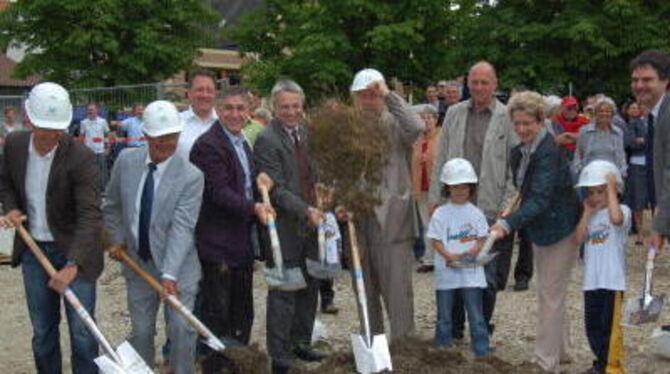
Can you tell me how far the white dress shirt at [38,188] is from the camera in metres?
5.40

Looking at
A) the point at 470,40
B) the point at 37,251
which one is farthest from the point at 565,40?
the point at 37,251

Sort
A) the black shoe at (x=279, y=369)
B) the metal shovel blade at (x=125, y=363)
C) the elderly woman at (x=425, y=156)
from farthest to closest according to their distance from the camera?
the elderly woman at (x=425, y=156)
the black shoe at (x=279, y=369)
the metal shovel blade at (x=125, y=363)

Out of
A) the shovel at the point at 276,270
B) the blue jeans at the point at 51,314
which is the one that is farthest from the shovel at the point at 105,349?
the shovel at the point at 276,270

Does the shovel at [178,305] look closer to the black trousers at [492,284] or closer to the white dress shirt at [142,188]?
the white dress shirt at [142,188]

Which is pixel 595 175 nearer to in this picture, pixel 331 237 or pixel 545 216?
pixel 545 216

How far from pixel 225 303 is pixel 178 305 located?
0.69 meters

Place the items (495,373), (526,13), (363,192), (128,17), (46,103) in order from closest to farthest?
(46,103) < (495,373) < (363,192) < (526,13) < (128,17)

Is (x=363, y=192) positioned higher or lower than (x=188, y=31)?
lower

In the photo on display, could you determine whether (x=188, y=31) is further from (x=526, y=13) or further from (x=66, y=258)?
(x=66, y=258)

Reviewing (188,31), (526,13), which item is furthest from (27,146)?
(188,31)

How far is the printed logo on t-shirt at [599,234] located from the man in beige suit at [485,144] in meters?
0.86

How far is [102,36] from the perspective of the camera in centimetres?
2950

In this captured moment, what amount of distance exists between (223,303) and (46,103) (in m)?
1.70

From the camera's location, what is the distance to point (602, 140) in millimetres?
10938
